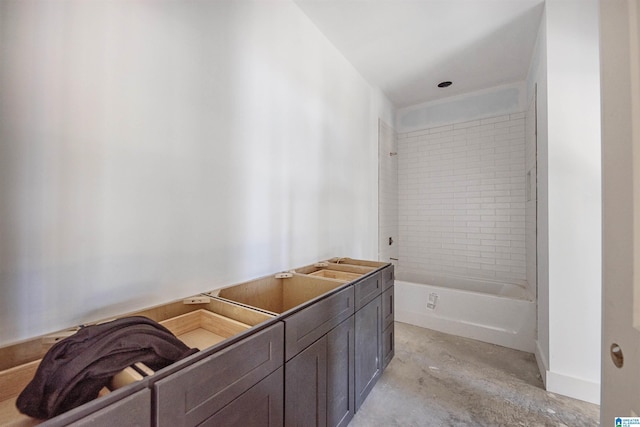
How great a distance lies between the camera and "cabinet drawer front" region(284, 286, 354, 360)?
1131 mm

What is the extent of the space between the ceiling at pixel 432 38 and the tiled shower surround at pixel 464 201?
2.25ft

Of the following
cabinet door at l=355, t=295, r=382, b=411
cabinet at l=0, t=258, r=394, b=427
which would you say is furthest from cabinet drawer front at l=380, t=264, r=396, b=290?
cabinet door at l=355, t=295, r=382, b=411

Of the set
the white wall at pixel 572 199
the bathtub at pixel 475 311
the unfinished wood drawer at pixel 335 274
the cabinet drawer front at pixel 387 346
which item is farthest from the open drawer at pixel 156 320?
the bathtub at pixel 475 311

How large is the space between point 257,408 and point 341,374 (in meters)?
0.69

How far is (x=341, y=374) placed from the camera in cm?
151

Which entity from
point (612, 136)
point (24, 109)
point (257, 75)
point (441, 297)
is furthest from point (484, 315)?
point (24, 109)

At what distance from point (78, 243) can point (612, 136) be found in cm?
161

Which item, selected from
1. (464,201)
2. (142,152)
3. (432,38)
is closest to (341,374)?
(142,152)

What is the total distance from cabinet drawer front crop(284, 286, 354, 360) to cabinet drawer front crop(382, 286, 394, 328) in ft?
1.79

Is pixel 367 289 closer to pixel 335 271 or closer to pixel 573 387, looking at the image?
pixel 335 271

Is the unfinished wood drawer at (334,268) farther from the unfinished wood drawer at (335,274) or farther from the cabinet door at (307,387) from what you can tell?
the cabinet door at (307,387)

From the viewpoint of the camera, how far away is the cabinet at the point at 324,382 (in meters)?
1.15

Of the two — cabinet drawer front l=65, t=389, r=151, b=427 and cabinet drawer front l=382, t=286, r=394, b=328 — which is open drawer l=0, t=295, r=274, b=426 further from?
cabinet drawer front l=382, t=286, r=394, b=328

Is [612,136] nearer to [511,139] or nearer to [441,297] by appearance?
[441,297]
